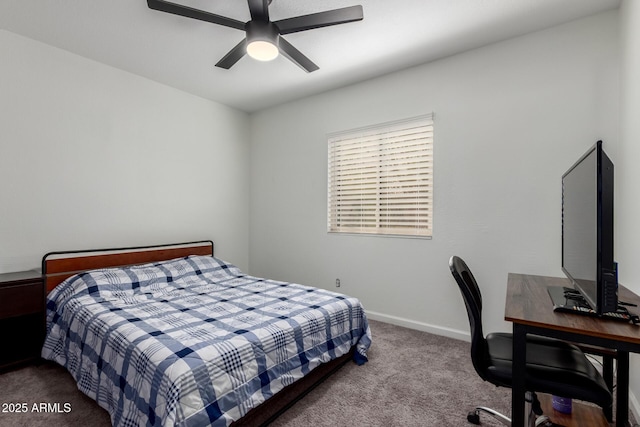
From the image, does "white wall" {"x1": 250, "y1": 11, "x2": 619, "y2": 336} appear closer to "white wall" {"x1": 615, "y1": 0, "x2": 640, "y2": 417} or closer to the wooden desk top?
"white wall" {"x1": 615, "y1": 0, "x2": 640, "y2": 417}

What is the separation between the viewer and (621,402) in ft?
4.96

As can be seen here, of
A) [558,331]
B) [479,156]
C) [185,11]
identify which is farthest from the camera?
[479,156]

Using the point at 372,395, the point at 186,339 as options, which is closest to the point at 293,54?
the point at 186,339

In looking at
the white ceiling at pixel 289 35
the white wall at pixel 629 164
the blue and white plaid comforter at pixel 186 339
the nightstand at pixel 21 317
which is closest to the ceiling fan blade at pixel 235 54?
the white ceiling at pixel 289 35

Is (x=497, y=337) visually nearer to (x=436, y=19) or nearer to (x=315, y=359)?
(x=315, y=359)

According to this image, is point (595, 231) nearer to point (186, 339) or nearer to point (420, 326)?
point (186, 339)

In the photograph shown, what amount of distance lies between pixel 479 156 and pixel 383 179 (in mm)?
965

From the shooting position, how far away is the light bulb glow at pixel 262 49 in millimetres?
2062

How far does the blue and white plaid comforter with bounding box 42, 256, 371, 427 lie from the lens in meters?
1.49

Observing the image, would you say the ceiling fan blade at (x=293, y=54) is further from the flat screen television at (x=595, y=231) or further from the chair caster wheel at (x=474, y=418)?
the chair caster wheel at (x=474, y=418)

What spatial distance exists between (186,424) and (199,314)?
0.89 metres

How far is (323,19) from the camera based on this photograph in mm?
1957

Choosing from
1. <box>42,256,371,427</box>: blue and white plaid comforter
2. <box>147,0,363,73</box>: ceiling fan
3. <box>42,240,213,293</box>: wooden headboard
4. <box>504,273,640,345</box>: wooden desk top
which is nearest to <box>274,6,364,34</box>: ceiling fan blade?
<box>147,0,363,73</box>: ceiling fan

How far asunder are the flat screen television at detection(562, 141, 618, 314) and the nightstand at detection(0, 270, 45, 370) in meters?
3.50
